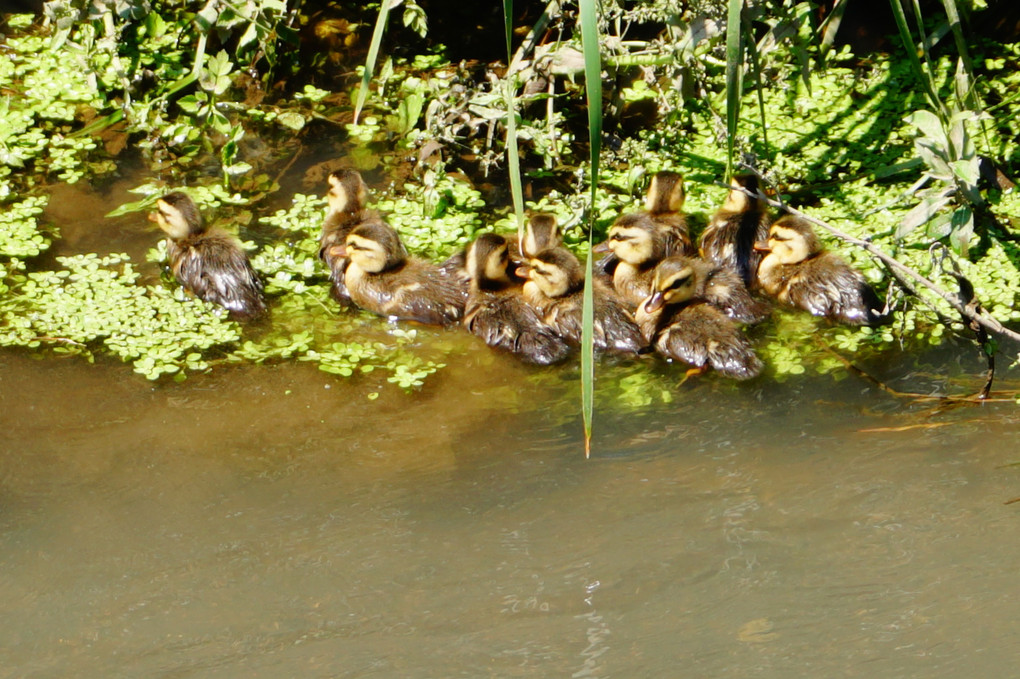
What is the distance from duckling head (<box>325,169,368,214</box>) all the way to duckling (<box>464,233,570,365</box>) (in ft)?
1.85

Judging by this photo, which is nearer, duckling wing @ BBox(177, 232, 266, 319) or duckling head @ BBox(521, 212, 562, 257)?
duckling wing @ BBox(177, 232, 266, 319)

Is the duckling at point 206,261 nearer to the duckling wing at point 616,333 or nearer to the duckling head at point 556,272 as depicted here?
the duckling head at point 556,272

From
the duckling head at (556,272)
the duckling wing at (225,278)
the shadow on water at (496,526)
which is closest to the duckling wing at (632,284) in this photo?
the duckling head at (556,272)

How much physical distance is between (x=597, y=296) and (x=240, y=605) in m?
1.90

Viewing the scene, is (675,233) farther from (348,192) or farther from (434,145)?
(348,192)

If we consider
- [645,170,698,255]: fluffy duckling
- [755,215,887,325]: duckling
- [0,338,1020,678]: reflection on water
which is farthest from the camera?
[645,170,698,255]: fluffy duckling

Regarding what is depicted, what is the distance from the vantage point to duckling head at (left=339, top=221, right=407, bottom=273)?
452cm

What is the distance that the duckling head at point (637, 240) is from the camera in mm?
4566

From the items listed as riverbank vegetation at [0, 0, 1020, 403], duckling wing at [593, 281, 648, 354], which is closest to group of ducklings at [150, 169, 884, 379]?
duckling wing at [593, 281, 648, 354]

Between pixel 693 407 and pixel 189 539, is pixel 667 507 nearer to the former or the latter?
pixel 693 407

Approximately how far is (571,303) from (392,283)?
0.69 meters

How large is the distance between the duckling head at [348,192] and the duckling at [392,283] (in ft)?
0.82

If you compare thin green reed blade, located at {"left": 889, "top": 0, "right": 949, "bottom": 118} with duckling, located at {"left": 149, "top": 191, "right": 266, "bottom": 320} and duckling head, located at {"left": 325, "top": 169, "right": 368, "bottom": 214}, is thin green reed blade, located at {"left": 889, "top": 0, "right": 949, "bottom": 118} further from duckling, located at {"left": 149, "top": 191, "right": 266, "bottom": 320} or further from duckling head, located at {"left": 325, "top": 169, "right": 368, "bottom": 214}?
duckling, located at {"left": 149, "top": 191, "right": 266, "bottom": 320}

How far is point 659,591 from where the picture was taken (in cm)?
306
